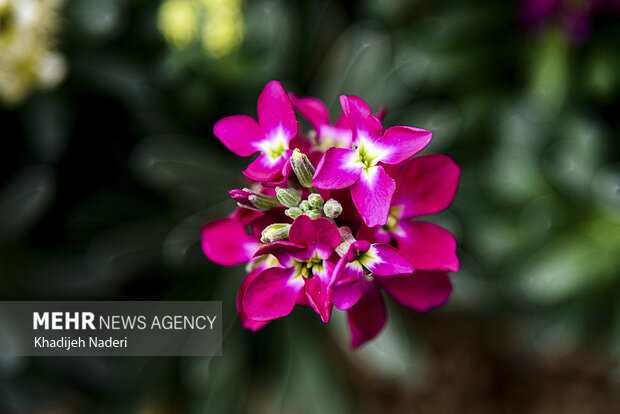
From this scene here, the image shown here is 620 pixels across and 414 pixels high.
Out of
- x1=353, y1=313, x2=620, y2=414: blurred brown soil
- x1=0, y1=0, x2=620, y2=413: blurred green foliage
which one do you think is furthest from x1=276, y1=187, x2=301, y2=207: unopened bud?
x1=353, y1=313, x2=620, y2=414: blurred brown soil

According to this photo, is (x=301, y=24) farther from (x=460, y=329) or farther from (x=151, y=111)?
(x=460, y=329)

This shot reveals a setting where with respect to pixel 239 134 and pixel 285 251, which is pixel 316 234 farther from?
pixel 239 134

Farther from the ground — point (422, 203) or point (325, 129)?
point (325, 129)

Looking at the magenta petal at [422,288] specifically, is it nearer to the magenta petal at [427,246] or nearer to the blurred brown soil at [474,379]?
the magenta petal at [427,246]

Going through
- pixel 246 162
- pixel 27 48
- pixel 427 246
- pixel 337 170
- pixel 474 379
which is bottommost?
pixel 474 379

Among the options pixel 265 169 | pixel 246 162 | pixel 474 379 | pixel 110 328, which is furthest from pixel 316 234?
pixel 474 379

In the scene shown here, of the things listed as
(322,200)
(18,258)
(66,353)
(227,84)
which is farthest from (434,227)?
(18,258)

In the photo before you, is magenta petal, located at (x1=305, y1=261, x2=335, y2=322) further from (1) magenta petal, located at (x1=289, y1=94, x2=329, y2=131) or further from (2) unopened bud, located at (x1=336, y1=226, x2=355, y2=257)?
(1) magenta petal, located at (x1=289, y1=94, x2=329, y2=131)

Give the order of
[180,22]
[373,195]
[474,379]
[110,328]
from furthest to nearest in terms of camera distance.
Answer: [474,379], [110,328], [180,22], [373,195]
